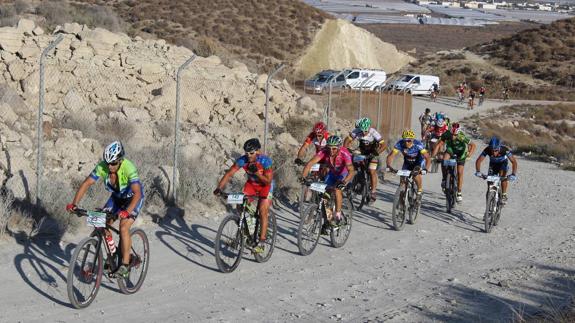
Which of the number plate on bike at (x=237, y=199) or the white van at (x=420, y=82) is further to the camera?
the white van at (x=420, y=82)

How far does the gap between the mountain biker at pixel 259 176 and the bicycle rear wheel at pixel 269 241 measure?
0.90ft

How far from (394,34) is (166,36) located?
7767cm

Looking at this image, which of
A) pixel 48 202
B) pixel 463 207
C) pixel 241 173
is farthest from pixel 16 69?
pixel 463 207

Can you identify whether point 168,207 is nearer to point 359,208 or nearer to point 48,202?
point 48,202

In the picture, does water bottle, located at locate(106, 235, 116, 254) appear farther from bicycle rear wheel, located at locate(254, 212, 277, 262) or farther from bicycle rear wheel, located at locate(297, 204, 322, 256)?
bicycle rear wheel, located at locate(297, 204, 322, 256)

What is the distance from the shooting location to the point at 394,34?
119 m

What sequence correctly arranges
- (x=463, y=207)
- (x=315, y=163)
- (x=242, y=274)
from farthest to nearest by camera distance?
(x=463, y=207) → (x=315, y=163) → (x=242, y=274)

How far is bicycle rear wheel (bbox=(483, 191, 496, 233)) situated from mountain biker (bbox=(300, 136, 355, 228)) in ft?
10.4

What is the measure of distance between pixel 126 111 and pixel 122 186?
9528 millimetres

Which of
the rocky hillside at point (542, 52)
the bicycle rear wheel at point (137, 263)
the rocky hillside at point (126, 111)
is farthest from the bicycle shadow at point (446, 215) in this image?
the rocky hillside at point (542, 52)

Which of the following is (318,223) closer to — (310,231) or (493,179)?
(310,231)

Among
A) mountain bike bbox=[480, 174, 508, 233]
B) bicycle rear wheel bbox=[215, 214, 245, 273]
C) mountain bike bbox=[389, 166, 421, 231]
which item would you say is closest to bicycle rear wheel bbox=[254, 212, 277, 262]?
bicycle rear wheel bbox=[215, 214, 245, 273]

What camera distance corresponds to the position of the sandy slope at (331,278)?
8.30 m

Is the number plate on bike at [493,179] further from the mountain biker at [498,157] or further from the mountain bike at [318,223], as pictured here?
the mountain bike at [318,223]
